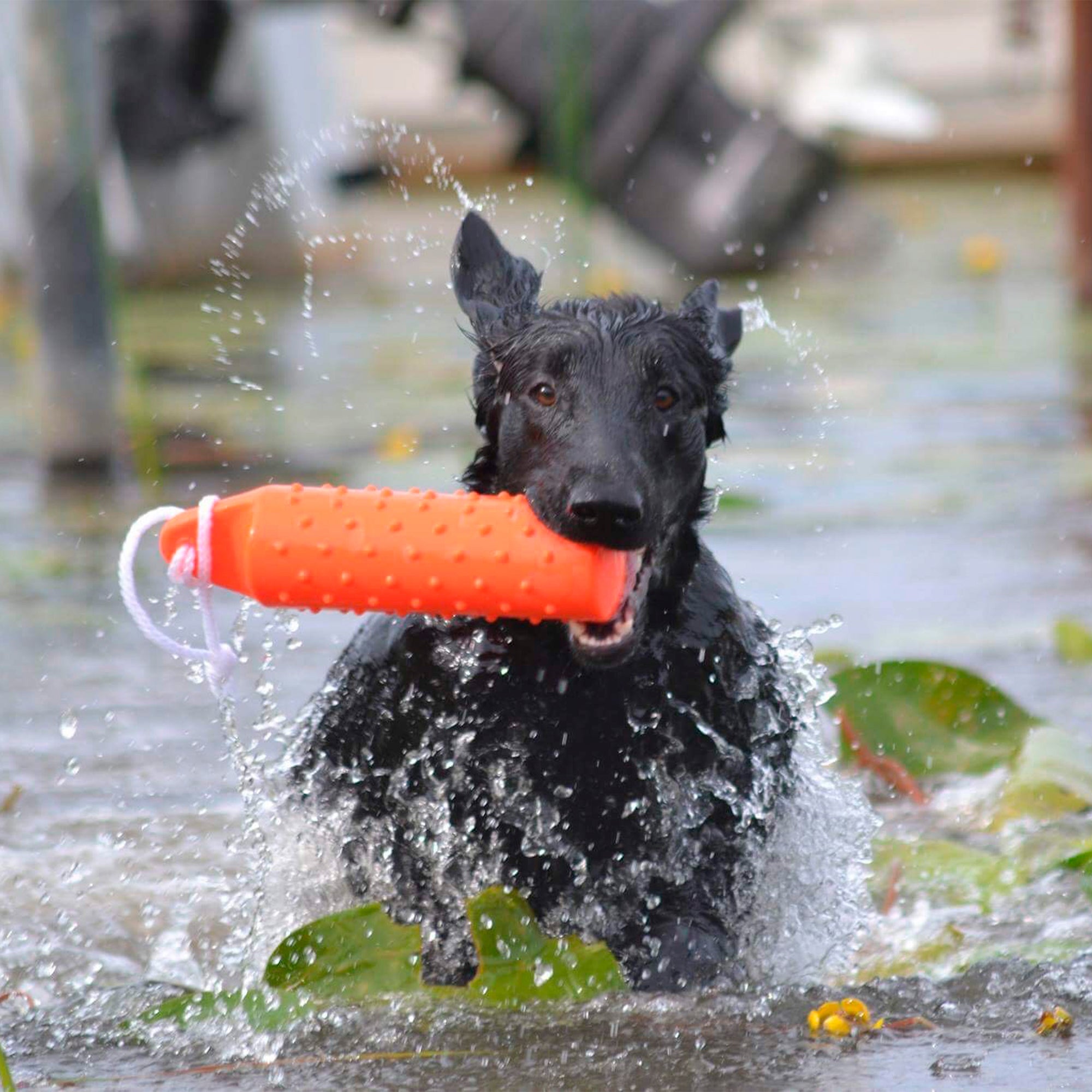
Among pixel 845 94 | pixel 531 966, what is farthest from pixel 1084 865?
pixel 845 94

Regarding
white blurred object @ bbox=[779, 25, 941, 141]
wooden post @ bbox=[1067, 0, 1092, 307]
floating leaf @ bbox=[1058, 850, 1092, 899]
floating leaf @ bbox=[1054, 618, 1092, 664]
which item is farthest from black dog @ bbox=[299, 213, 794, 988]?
white blurred object @ bbox=[779, 25, 941, 141]

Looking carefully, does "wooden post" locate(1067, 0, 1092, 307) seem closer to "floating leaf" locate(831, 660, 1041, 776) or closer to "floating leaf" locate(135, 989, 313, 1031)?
"floating leaf" locate(831, 660, 1041, 776)

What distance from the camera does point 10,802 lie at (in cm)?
423

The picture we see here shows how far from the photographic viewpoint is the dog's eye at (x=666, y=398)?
349 cm

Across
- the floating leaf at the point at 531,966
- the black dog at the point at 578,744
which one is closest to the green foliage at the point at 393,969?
the floating leaf at the point at 531,966

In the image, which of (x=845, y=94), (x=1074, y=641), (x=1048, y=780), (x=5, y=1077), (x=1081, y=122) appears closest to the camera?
(x=5, y=1077)

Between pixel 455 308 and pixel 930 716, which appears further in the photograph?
pixel 455 308

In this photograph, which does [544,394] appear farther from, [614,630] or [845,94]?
[845,94]

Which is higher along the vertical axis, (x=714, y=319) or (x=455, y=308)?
(x=714, y=319)

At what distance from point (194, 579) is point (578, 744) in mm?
781

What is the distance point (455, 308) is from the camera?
13.0m

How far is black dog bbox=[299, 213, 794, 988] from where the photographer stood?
3.48 meters

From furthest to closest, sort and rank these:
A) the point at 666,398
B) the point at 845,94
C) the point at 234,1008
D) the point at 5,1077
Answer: the point at 845,94 → the point at 666,398 → the point at 234,1008 → the point at 5,1077

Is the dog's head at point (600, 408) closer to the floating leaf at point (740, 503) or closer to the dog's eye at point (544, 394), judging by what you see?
the dog's eye at point (544, 394)
